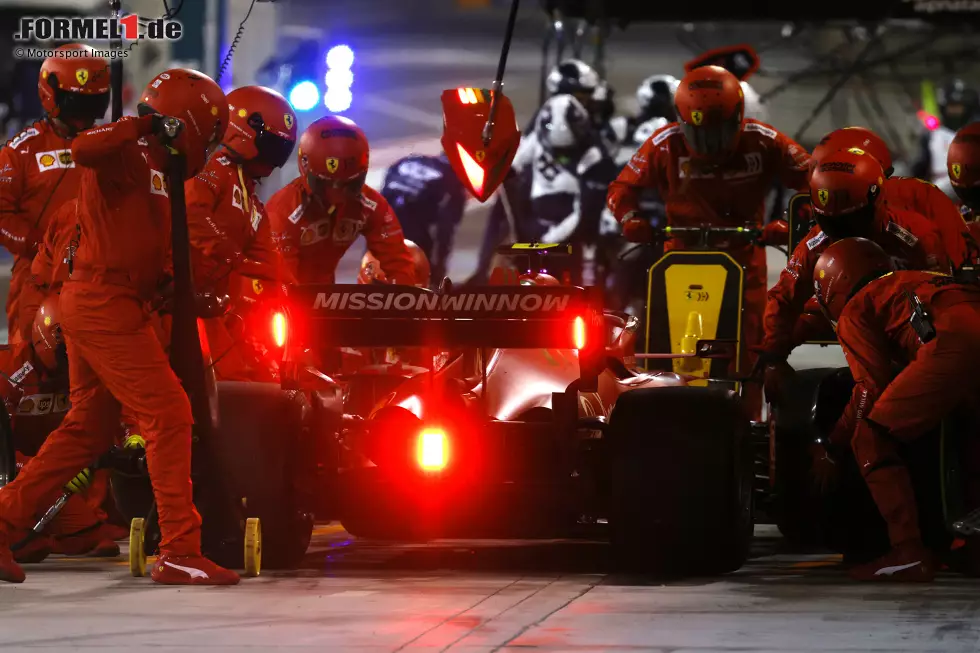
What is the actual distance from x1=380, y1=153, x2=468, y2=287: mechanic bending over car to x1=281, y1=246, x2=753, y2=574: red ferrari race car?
32.3 ft

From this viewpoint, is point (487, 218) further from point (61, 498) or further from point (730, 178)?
point (61, 498)

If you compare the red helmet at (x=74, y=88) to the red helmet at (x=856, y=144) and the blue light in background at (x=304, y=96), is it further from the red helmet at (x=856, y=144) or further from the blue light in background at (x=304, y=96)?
the blue light in background at (x=304, y=96)

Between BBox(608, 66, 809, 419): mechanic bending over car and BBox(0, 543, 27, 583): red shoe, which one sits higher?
BBox(608, 66, 809, 419): mechanic bending over car

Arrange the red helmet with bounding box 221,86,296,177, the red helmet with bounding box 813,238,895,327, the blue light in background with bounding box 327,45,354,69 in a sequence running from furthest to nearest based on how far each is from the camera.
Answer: the blue light in background with bounding box 327,45,354,69 < the red helmet with bounding box 221,86,296,177 < the red helmet with bounding box 813,238,895,327

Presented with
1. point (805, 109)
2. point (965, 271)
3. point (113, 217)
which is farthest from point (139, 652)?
point (805, 109)

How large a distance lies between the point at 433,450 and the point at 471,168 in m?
3.04

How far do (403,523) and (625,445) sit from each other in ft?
3.34

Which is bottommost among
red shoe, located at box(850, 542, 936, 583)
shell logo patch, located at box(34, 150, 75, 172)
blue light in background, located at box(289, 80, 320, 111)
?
red shoe, located at box(850, 542, 936, 583)

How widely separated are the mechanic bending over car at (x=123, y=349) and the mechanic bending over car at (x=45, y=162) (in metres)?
3.04

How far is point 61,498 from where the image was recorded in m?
8.91

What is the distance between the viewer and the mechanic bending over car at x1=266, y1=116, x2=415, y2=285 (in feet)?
38.9

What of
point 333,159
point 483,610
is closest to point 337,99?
point 333,159

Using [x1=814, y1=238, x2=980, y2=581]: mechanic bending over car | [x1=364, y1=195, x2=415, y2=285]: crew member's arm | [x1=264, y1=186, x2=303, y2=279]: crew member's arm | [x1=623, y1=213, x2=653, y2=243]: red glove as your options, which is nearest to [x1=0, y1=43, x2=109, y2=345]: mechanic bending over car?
[x1=264, y1=186, x2=303, y2=279]: crew member's arm

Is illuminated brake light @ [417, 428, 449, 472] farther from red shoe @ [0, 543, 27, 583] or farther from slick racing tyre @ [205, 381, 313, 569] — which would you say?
red shoe @ [0, 543, 27, 583]
